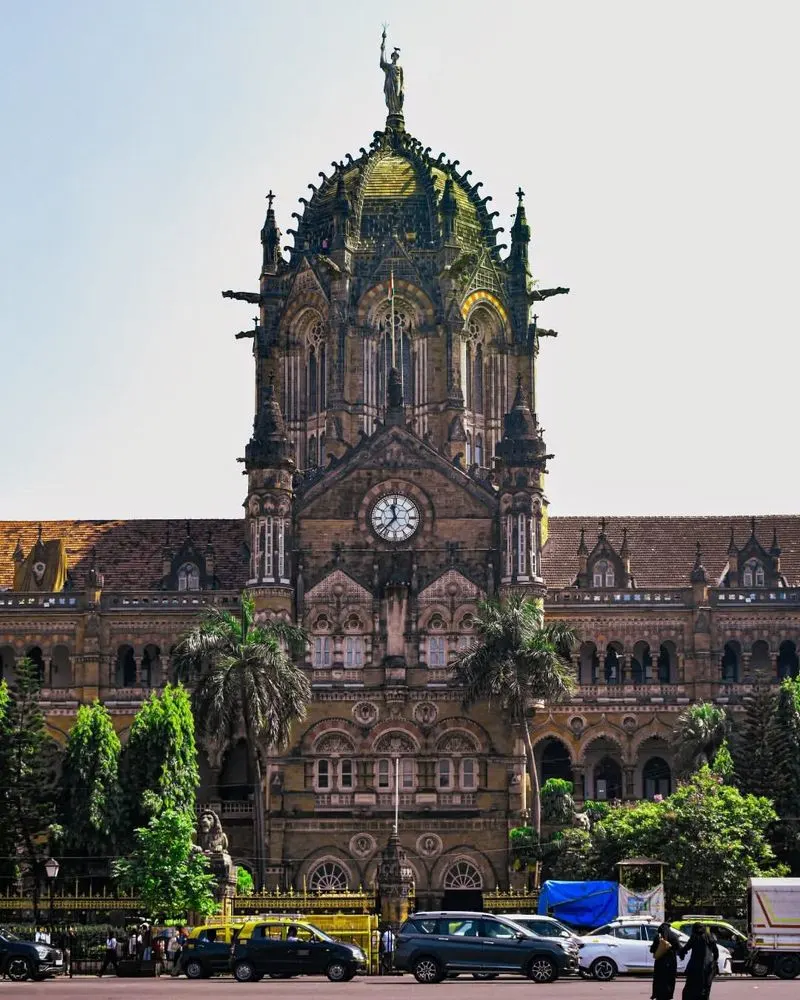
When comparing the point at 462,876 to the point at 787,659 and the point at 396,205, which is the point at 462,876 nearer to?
the point at 787,659

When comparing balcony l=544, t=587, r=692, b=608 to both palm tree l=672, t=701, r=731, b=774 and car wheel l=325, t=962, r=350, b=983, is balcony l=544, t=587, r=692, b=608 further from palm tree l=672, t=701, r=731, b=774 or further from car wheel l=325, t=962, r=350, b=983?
car wheel l=325, t=962, r=350, b=983

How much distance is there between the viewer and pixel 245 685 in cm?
9331

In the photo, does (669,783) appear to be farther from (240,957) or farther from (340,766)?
(240,957)

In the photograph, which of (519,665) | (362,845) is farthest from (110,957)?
(519,665)

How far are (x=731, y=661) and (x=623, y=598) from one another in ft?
20.8

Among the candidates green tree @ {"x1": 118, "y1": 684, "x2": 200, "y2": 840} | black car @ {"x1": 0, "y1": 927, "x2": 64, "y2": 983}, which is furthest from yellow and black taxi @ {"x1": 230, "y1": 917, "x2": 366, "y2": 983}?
green tree @ {"x1": 118, "y1": 684, "x2": 200, "y2": 840}

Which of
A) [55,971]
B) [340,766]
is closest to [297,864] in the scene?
A: [340,766]

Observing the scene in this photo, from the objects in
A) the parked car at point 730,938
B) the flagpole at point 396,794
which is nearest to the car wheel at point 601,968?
the parked car at point 730,938

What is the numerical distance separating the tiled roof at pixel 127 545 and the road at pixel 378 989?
160ft

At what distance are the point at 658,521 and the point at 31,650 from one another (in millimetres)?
33913

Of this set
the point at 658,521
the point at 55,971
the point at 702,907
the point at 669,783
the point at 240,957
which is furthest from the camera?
the point at 658,521

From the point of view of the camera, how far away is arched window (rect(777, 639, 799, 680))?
344ft

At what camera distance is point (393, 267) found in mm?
113562

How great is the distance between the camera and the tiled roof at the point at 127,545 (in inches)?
4348
